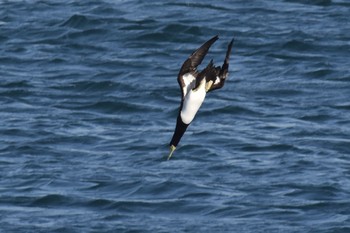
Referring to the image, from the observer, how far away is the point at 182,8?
40.9 meters

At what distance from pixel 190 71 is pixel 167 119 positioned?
16452 mm

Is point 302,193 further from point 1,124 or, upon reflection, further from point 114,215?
point 1,124

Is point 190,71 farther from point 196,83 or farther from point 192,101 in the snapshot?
point 192,101

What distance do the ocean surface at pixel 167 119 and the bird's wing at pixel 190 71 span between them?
10336mm

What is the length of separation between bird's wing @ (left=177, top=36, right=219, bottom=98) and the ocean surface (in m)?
10.3

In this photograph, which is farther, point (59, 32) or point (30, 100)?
point (59, 32)

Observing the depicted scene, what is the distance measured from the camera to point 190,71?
1684 centimetres

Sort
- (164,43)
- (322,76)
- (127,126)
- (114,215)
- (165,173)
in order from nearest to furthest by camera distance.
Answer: (114,215), (165,173), (127,126), (322,76), (164,43)

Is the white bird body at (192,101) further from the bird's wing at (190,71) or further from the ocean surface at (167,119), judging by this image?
the ocean surface at (167,119)

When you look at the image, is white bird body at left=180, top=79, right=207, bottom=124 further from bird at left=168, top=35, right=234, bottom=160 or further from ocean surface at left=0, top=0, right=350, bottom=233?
ocean surface at left=0, top=0, right=350, bottom=233

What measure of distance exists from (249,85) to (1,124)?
6.11 metres

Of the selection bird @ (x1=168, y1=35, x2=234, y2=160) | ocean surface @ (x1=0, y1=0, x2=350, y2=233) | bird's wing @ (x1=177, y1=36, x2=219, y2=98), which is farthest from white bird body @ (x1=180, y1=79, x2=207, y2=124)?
ocean surface @ (x1=0, y1=0, x2=350, y2=233)

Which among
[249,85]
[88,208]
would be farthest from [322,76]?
[88,208]

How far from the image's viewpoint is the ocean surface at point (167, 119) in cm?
2814
